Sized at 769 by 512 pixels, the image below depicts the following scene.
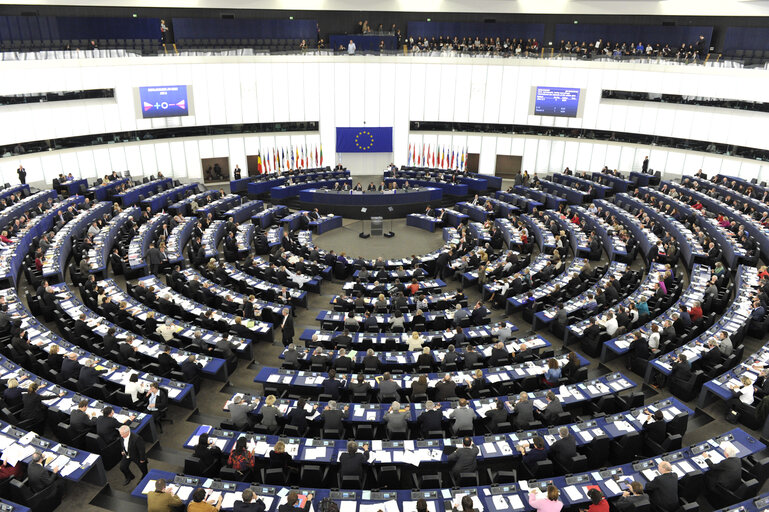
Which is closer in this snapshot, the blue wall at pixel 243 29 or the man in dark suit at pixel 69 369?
the man in dark suit at pixel 69 369

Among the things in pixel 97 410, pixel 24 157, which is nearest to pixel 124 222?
pixel 24 157

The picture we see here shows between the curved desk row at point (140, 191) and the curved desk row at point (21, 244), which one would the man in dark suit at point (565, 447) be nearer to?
the curved desk row at point (21, 244)

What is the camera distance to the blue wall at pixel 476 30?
41344mm

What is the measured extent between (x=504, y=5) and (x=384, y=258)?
2358cm

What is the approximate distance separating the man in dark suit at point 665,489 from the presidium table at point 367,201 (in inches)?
936

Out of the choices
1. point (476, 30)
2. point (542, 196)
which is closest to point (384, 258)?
point (542, 196)

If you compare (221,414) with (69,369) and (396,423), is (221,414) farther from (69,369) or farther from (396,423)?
(396,423)

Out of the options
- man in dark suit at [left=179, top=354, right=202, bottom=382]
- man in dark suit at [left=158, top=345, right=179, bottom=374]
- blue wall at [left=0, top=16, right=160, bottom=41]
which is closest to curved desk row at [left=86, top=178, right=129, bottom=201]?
blue wall at [left=0, top=16, right=160, bottom=41]

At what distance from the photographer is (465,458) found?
10328 millimetres

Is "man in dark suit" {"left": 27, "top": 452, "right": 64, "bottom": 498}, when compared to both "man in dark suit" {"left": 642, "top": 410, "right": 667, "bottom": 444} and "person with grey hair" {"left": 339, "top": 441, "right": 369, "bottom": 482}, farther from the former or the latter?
"man in dark suit" {"left": 642, "top": 410, "right": 667, "bottom": 444}

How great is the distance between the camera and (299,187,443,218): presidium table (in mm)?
31609

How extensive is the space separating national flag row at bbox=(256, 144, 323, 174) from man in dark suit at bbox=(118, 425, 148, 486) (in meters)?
29.5

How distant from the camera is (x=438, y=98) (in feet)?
125

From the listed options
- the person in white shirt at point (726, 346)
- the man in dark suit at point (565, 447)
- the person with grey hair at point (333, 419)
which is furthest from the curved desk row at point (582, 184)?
the person with grey hair at point (333, 419)
